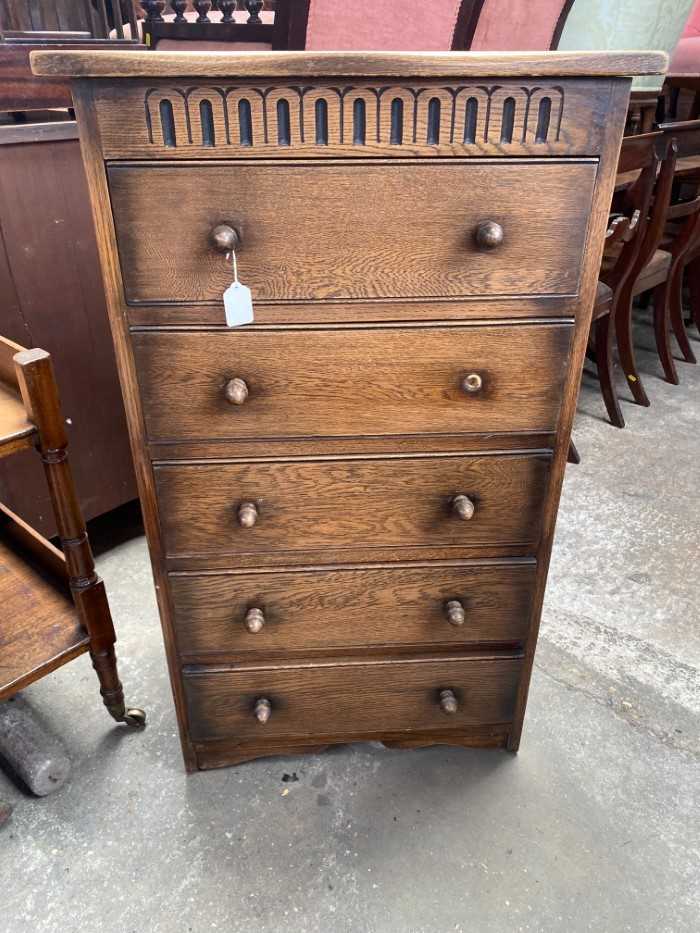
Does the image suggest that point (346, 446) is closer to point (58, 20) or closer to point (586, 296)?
point (586, 296)

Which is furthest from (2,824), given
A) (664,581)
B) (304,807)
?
(664,581)

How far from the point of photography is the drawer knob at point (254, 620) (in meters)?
1.20

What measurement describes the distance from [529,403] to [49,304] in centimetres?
116

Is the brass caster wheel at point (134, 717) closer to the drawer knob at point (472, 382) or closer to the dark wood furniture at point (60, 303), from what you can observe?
the dark wood furniture at point (60, 303)

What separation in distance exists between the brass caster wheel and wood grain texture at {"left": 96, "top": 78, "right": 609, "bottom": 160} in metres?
1.12

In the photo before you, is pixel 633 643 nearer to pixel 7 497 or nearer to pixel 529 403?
pixel 529 403

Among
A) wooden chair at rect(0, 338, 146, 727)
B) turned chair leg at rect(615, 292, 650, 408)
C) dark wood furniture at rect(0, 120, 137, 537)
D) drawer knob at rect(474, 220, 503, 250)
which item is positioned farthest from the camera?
turned chair leg at rect(615, 292, 650, 408)

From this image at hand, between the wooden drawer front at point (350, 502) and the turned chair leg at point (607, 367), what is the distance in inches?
71.9

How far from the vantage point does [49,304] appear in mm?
1641

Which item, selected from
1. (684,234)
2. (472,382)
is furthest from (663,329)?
(472,382)

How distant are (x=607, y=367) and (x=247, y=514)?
214 cm

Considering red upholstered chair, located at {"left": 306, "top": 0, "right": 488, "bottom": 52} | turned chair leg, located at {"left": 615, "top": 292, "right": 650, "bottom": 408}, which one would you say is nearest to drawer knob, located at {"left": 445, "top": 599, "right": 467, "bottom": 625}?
red upholstered chair, located at {"left": 306, "top": 0, "right": 488, "bottom": 52}

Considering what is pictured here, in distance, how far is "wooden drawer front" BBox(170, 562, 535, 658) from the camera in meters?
1.21

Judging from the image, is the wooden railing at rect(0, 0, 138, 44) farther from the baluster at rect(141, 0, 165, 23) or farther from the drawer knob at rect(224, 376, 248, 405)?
the drawer knob at rect(224, 376, 248, 405)
